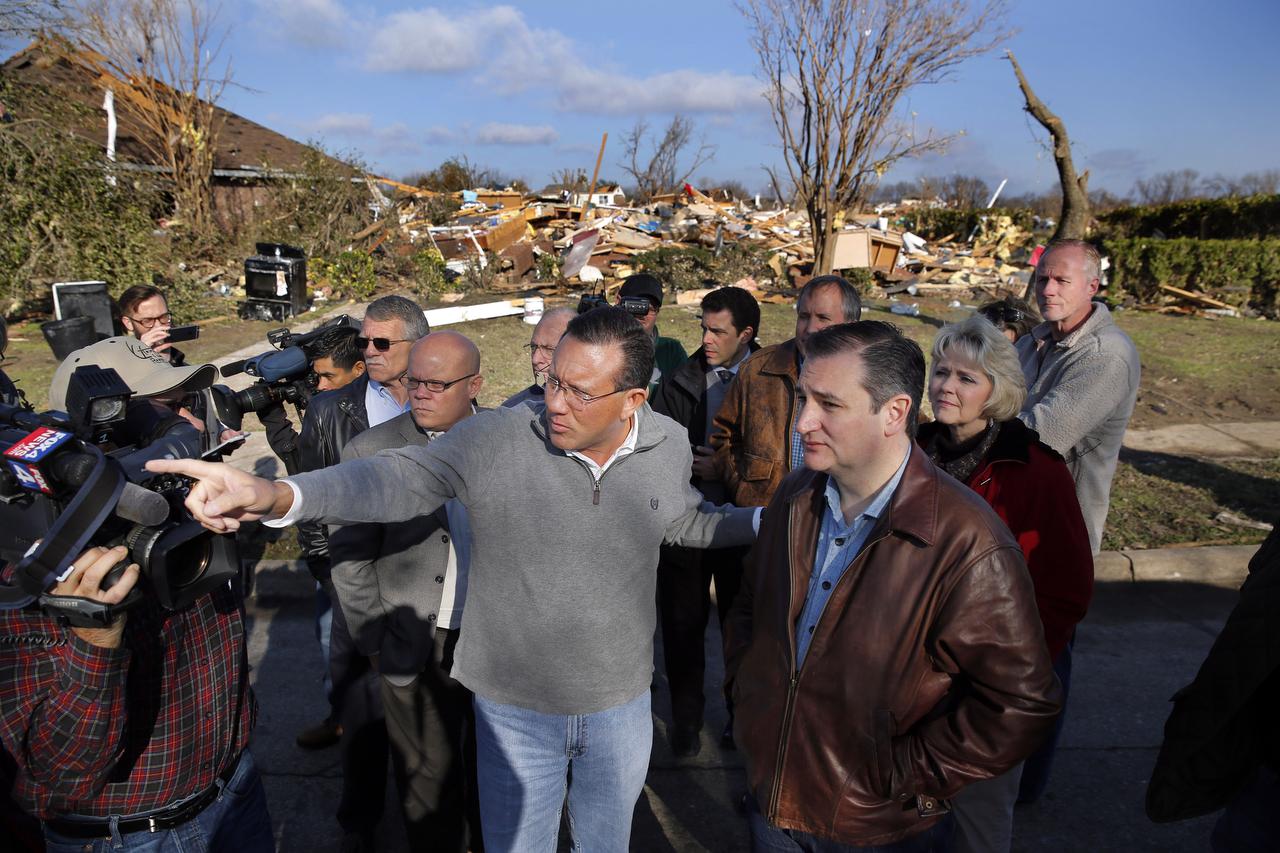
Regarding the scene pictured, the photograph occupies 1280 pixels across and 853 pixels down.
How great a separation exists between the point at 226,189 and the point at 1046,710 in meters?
22.0

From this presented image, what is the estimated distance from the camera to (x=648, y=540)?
7.67ft

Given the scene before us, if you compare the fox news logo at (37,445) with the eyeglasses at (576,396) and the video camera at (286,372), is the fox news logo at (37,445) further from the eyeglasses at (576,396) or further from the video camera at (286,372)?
the video camera at (286,372)

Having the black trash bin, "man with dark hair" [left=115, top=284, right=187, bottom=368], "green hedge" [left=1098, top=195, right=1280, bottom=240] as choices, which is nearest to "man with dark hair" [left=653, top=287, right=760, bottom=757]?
"man with dark hair" [left=115, top=284, right=187, bottom=368]

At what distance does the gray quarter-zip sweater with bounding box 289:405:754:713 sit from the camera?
85.4 inches

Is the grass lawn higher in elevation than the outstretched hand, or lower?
lower

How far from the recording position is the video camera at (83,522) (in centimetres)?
137

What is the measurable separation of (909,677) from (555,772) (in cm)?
112

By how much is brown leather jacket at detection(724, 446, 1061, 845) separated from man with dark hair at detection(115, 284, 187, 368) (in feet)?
12.8

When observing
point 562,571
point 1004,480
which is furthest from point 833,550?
point 1004,480

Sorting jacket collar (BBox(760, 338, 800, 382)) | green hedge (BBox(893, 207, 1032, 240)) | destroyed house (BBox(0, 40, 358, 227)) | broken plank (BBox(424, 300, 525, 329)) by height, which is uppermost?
destroyed house (BBox(0, 40, 358, 227))

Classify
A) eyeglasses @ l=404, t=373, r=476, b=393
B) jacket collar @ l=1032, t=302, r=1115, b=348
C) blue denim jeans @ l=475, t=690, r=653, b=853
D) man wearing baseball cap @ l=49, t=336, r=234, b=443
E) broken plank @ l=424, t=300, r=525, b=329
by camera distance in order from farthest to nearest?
broken plank @ l=424, t=300, r=525, b=329 < jacket collar @ l=1032, t=302, r=1115, b=348 < man wearing baseball cap @ l=49, t=336, r=234, b=443 < eyeglasses @ l=404, t=373, r=476, b=393 < blue denim jeans @ l=475, t=690, r=653, b=853

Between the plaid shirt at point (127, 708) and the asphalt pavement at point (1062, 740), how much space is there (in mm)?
1503

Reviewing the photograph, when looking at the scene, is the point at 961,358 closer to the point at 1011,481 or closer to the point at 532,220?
the point at 1011,481

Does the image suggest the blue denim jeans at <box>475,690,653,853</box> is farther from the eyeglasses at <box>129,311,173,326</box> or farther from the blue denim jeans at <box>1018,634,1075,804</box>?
the eyeglasses at <box>129,311,173,326</box>
